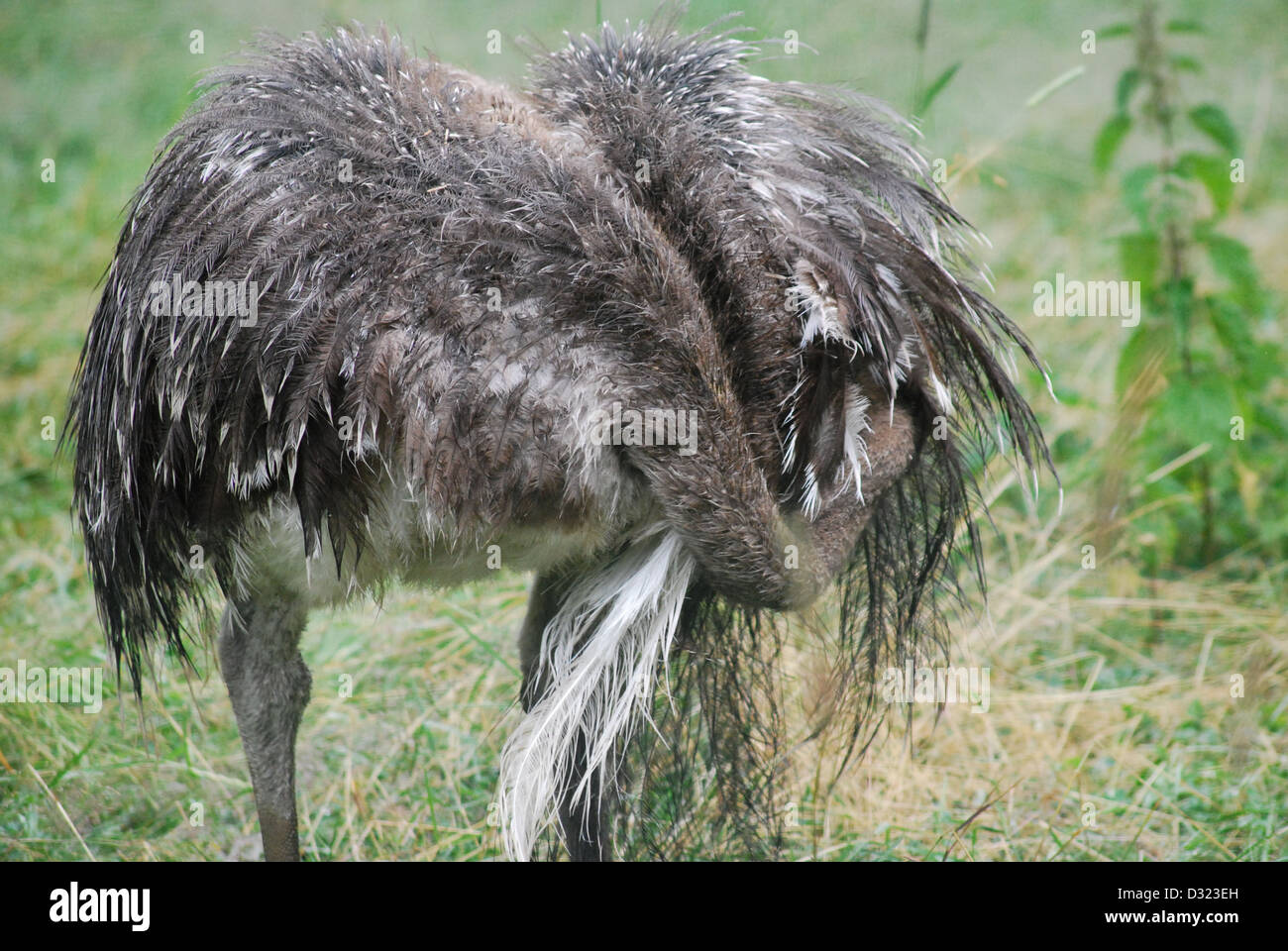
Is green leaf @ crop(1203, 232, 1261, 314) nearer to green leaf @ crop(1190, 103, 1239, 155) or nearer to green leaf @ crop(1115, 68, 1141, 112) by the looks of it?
green leaf @ crop(1190, 103, 1239, 155)

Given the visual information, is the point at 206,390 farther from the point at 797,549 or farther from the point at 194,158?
the point at 797,549

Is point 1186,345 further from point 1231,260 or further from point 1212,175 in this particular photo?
point 1212,175

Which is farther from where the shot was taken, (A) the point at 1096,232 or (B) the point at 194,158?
(A) the point at 1096,232

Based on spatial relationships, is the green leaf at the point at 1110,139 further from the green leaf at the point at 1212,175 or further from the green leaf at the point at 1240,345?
the green leaf at the point at 1240,345

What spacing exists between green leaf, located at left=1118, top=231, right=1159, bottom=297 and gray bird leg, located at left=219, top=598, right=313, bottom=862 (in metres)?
3.25

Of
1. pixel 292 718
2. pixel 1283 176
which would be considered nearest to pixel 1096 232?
pixel 1283 176

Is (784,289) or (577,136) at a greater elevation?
(577,136)

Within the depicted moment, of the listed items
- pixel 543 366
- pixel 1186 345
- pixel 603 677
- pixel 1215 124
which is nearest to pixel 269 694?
pixel 603 677

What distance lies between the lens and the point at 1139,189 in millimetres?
4359

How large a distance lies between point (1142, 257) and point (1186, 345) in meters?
0.36

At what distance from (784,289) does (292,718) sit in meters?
1.65

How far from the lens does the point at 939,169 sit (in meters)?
3.47

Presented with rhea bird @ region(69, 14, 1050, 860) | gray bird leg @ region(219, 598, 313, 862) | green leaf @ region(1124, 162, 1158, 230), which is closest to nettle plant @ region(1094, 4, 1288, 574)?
green leaf @ region(1124, 162, 1158, 230)

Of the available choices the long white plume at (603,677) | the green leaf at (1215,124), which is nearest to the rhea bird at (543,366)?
the long white plume at (603,677)
